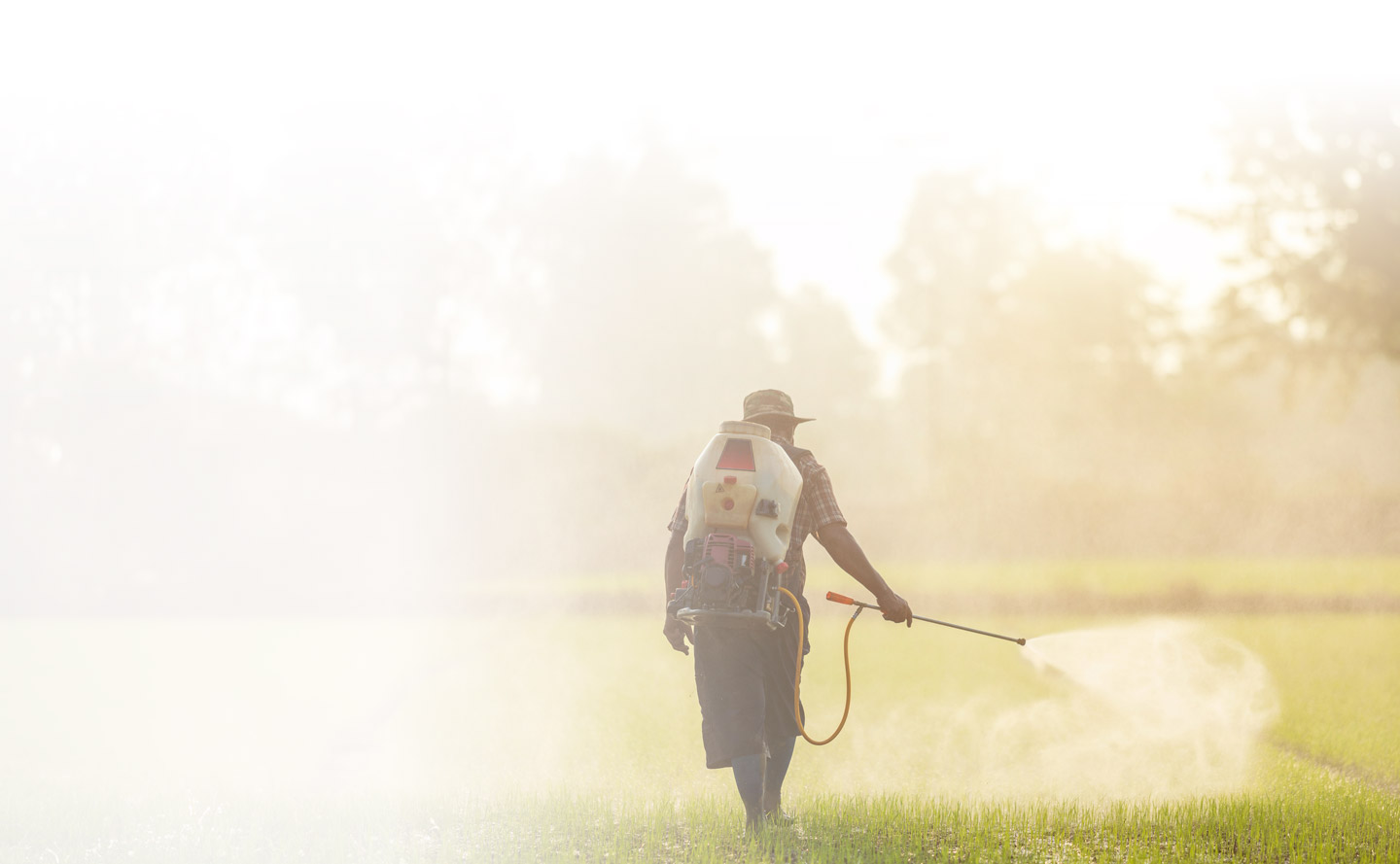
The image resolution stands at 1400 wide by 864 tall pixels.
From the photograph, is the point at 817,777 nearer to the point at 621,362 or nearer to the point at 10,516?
the point at 10,516

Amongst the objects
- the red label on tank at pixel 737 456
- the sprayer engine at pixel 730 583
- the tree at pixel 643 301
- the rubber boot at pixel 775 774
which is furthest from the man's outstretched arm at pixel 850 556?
the tree at pixel 643 301

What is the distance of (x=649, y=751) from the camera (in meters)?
10.2

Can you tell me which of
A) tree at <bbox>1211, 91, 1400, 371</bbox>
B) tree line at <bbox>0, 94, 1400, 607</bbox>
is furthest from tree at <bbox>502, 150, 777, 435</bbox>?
tree at <bbox>1211, 91, 1400, 371</bbox>

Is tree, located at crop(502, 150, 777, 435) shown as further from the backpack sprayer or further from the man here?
the backpack sprayer

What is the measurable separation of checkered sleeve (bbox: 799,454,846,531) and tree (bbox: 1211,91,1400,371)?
2149 centimetres

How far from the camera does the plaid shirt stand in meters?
6.54

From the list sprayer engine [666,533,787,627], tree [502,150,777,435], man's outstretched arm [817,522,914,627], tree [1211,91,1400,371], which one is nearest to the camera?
sprayer engine [666,533,787,627]

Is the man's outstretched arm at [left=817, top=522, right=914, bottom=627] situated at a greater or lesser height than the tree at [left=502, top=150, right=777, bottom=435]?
lesser

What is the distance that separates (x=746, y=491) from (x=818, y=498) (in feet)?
1.64

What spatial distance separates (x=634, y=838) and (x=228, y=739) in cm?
641

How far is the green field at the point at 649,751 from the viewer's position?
6.91m

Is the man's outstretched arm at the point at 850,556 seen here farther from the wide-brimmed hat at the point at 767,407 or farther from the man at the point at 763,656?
the wide-brimmed hat at the point at 767,407

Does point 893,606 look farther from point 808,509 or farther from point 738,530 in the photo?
point 738,530

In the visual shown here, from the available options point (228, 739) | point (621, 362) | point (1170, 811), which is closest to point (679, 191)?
point (621, 362)
